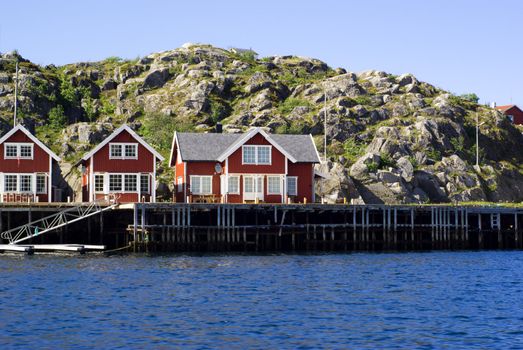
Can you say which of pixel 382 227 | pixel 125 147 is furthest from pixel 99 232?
pixel 382 227

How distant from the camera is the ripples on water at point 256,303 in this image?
99.6ft

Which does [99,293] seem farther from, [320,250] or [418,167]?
[418,167]

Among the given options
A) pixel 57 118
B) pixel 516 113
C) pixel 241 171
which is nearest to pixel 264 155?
pixel 241 171

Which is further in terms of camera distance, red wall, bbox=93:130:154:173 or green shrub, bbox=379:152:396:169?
green shrub, bbox=379:152:396:169

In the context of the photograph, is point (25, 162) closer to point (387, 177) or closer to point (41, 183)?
point (41, 183)

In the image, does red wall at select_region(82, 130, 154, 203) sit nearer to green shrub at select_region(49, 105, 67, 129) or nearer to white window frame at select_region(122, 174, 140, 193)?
white window frame at select_region(122, 174, 140, 193)

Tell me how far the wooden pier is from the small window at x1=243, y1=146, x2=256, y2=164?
15.2 ft

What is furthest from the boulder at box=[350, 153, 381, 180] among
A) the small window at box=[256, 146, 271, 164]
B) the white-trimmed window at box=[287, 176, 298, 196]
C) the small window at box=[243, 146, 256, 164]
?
the small window at box=[243, 146, 256, 164]

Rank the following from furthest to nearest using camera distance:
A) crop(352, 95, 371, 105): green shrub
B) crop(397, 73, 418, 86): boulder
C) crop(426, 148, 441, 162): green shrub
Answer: crop(397, 73, 418, 86): boulder
crop(352, 95, 371, 105): green shrub
crop(426, 148, 441, 162): green shrub

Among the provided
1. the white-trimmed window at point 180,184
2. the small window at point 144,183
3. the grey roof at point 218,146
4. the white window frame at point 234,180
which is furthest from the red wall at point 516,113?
the small window at point 144,183

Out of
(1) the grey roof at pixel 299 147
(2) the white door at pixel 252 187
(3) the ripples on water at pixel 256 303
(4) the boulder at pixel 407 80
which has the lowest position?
(3) the ripples on water at pixel 256 303

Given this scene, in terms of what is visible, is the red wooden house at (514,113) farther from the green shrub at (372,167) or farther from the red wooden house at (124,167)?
the red wooden house at (124,167)

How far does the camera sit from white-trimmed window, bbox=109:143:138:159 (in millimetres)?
68562

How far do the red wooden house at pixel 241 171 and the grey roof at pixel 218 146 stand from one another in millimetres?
86
